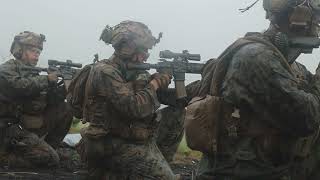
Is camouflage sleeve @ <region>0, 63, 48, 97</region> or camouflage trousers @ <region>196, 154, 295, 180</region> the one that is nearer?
camouflage trousers @ <region>196, 154, 295, 180</region>

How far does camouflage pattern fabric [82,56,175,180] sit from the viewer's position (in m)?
5.71

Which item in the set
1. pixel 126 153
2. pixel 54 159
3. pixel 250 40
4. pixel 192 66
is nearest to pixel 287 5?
pixel 250 40

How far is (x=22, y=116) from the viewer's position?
8922 mm

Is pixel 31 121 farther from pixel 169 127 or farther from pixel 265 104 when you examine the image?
pixel 265 104

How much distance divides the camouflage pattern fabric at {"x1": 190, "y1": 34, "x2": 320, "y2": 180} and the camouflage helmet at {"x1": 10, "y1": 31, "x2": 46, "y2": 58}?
20.3ft

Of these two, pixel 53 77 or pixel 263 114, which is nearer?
pixel 263 114

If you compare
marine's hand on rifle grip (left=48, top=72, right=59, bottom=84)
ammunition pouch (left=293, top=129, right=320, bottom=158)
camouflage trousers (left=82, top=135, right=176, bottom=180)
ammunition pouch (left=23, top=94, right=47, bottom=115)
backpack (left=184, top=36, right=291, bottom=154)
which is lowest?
ammunition pouch (left=23, top=94, right=47, bottom=115)

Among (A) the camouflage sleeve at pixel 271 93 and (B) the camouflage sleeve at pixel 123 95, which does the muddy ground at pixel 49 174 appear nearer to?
(B) the camouflage sleeve at pixel 123 95

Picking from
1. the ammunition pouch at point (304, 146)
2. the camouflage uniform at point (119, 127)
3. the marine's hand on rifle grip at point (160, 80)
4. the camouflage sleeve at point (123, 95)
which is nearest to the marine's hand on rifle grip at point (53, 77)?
the marine's hand on rifle grip at point (160, 80)

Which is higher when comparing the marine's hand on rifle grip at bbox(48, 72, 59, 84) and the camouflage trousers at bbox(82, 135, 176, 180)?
the marine's hand on rifle grip at bbox(48, 72, 59, 84)

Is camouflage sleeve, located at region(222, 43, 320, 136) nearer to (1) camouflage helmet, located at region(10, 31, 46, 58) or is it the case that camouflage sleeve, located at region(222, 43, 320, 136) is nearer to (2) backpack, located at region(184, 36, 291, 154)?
(2) backpack, located at region(184, 36, 291, 154)

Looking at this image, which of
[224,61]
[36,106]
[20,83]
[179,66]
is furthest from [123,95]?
[36,106]

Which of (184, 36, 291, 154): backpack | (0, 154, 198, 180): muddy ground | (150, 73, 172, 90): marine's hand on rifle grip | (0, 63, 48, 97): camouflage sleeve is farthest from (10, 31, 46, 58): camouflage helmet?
(184, 36, 291, 154): backpack

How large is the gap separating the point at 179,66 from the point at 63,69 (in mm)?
2665
